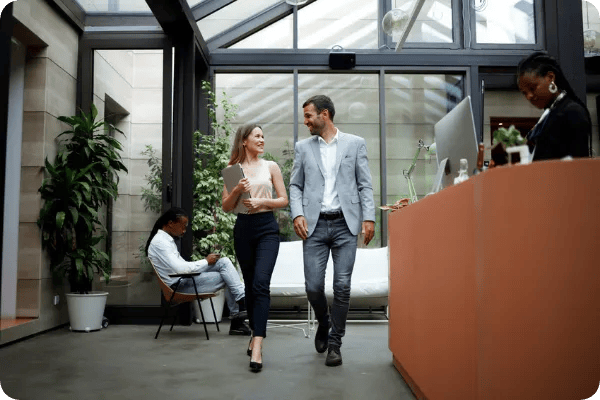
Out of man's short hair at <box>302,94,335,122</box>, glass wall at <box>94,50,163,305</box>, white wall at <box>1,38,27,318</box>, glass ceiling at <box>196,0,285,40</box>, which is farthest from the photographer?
glass ceiling at <box>196,0,285,40</box>

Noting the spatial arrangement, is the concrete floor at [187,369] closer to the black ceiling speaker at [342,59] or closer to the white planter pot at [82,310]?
the white planter pot at [82,310]

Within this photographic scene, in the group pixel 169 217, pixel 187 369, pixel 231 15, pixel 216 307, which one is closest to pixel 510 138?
pixel 187 369

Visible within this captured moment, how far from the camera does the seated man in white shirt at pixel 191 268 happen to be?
16.2 feet

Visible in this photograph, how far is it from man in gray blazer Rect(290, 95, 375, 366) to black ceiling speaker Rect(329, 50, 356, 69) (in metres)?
3.49

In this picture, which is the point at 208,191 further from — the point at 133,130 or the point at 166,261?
the point at 166,261

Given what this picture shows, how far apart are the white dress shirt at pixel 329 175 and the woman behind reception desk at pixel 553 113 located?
1.42 meters

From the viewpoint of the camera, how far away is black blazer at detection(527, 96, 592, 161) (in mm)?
2123

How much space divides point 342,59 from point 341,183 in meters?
3.80

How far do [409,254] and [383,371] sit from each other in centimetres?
86

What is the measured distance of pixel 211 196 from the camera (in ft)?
20.5

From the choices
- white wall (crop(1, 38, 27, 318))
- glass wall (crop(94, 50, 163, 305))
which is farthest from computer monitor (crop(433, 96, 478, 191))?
glass wall (crop(94, 50, 163, 305))

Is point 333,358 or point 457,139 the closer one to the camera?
point 457,139

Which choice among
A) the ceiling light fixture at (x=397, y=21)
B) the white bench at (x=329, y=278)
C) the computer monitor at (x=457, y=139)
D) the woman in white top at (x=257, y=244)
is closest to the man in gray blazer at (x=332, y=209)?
the woman in white top at (x=257, y=244)

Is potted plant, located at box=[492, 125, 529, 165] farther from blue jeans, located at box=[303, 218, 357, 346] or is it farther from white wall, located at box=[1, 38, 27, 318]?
white wall, located at box=[1, 38, 27, 318]
